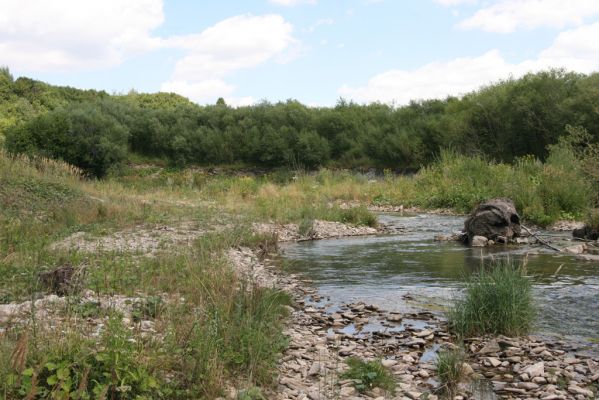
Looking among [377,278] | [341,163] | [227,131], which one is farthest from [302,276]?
[227,131]

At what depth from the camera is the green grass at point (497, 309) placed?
599cm

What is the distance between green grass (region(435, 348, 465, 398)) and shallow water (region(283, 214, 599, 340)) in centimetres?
175

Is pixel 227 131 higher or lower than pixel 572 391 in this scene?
higher

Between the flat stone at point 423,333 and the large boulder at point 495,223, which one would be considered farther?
the large boulder at point 495,223

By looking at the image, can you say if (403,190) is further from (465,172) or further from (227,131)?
(227,131)

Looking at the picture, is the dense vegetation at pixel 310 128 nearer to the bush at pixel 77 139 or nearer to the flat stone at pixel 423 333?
the bush at pixel 77 139

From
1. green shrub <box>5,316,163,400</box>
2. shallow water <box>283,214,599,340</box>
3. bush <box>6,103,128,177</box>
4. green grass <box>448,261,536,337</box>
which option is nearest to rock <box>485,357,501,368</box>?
green grass <box>448,261,536,337</box>

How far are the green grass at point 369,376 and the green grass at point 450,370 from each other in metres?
0.42

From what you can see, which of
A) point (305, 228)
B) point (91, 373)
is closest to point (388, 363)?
point (91, 373)

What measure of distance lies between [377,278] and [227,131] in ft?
108

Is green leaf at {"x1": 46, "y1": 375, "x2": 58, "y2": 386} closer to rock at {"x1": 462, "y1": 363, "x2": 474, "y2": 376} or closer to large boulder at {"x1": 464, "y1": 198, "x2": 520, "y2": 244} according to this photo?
rock at {"x1": 462, "y1": 363, "x2": 474, "y2": 376}

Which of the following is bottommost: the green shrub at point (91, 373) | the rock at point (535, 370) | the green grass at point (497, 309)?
the rock at point (535, 370)

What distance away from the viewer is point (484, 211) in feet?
42.8

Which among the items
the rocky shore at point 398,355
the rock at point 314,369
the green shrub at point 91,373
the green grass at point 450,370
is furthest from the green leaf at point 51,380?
the green grass at point 450,370
